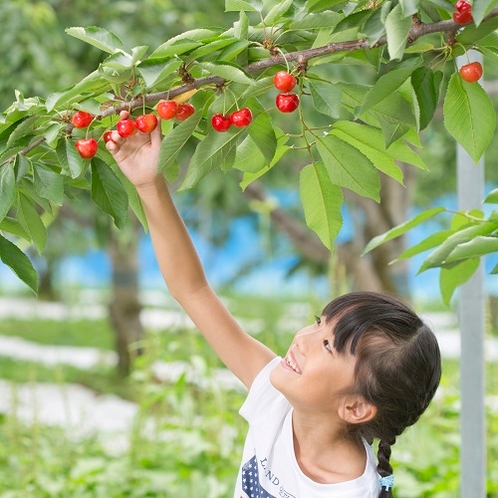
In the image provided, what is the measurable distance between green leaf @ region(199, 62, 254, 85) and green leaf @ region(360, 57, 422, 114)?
0.11 m

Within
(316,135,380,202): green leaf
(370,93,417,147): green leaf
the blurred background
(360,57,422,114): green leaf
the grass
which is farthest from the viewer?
the blurred background

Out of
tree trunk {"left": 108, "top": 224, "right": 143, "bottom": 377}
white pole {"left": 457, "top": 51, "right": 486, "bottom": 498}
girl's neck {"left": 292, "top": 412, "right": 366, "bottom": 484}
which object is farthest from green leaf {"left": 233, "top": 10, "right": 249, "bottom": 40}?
tree trunk {"left": 108, "top": 224, "right": 143, "bottom": 377}

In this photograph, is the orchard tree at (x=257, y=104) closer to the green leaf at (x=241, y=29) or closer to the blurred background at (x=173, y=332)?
the green leaf at (x=241, y=29)

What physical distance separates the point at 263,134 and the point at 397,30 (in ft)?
0.89

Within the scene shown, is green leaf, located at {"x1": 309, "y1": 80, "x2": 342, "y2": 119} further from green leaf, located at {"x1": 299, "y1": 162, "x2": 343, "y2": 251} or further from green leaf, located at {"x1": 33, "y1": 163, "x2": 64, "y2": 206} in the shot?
green leaf, located at {"x1": 33, "y1": 163, "x2": 64, "y2": 206}

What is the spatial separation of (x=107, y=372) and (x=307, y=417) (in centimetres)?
580

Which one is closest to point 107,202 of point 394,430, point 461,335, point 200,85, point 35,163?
point 35,163

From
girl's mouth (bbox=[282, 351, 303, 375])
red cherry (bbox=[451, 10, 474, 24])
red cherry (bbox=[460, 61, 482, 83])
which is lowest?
girl's mouth (bbox=[282, 351, 303, 375])

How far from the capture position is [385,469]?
1247 mm

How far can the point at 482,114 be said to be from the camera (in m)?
0.99

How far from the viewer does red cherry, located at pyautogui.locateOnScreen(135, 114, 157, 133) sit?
101cm

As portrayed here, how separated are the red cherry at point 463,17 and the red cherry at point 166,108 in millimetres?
302

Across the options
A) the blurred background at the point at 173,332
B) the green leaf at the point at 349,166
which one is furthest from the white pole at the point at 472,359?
the green leaf at the point at 349,166

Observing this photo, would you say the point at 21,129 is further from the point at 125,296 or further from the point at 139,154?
the point at 125,296
